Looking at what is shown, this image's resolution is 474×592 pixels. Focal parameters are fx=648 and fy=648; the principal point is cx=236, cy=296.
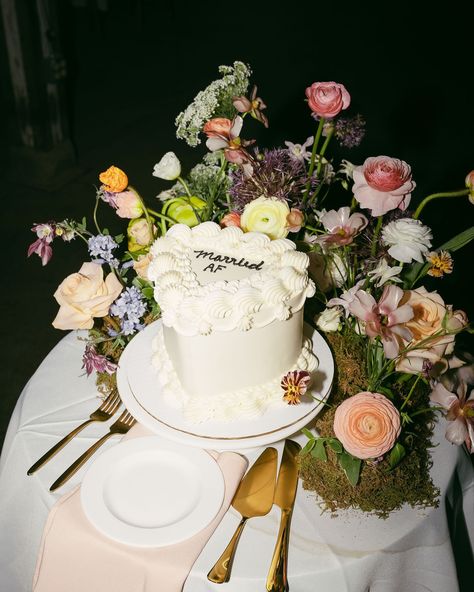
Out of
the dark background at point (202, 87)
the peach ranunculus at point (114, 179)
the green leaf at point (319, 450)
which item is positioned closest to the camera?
the green leaf at point (319, 450)

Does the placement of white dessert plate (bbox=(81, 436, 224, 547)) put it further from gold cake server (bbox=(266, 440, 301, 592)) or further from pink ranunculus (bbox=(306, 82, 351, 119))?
pink ranunculus (bbox=(306, 82, 351, 119))

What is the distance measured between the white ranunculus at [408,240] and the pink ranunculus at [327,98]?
1.15 feet

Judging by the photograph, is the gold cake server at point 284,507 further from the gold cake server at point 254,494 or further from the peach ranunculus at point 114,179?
the peach ranunculus at point 114,179

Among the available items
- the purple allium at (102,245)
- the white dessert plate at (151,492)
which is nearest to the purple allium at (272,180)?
the purple allium at (102,245)

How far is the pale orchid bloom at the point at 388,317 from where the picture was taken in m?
1.38

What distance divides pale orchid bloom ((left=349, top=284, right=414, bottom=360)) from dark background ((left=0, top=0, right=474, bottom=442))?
7.74 ft

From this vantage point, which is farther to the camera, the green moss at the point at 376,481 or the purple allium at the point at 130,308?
the purple allium at the point at 130,308

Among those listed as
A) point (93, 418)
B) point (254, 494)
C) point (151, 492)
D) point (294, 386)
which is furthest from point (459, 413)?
point (93, 418)

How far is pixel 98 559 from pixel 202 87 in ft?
21.0

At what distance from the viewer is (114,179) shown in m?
1.65

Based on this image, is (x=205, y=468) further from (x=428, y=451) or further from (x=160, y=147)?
(x=160, y=147)

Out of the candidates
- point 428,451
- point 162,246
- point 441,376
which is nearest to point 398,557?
point 428,451

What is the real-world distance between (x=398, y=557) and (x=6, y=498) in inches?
39.3

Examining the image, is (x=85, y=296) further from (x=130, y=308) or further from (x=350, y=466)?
(x=350, y=466)
